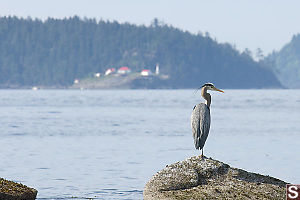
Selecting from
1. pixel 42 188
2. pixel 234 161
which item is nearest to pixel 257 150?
pixel 234 161

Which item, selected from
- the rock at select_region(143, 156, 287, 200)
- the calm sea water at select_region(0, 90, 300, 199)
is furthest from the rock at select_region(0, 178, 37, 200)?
the calm sea water at select_region(0, 90, 300, 199)

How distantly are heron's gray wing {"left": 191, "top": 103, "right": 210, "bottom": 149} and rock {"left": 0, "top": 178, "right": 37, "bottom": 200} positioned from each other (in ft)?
12.7

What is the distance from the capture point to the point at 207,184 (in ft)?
44.4

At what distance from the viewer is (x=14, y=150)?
35.7 meters

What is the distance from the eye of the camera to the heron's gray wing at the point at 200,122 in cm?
1465

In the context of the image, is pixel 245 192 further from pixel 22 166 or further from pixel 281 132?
pixel 281 132

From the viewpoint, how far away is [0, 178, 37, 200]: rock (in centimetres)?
1208

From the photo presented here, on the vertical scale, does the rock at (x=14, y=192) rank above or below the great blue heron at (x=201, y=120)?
below

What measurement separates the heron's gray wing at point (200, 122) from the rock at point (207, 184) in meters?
0.65

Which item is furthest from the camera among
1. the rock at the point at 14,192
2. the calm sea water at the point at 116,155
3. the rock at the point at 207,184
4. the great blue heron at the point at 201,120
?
the calm sea water at the point at 116,155

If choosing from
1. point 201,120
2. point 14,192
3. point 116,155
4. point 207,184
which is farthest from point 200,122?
point 116,155

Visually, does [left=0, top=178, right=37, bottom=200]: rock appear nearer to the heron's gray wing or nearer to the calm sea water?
the heron's gray wing

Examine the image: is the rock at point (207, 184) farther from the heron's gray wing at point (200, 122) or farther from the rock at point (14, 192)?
the rock at point (14, 192)

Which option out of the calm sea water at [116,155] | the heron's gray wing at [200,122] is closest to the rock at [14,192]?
the heron's gray wing at [200,122]
